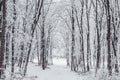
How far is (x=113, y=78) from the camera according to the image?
15.7 meters

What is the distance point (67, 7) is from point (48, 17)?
4796 millimetres

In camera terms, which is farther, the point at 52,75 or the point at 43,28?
the point at 43,28

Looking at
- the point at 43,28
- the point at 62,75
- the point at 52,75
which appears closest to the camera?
the point at 52,75

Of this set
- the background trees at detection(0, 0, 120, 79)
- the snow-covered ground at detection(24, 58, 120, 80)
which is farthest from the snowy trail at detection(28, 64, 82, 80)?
the background trees at detection(0, 0, 120, 79)

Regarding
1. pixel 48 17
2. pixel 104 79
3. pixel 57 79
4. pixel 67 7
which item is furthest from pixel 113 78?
pixel 48 17

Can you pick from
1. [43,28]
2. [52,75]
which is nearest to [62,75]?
[52,75]

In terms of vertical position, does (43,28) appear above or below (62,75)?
above

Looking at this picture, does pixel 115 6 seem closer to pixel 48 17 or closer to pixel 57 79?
pixel 57 79

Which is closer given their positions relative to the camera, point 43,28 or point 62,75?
point 62,75

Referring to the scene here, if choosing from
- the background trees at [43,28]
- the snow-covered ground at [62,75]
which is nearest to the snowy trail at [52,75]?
the snow-covered ground at [62,75]

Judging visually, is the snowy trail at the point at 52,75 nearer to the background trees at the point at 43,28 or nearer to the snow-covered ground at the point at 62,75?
the snow-covered ground at the point at 62,75

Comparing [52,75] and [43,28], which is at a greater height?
[43,28]

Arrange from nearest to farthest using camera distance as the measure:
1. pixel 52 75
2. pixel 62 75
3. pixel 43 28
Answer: pixel 52 75, pixel 62 75, pixel 43 28

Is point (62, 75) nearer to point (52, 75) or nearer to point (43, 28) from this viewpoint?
point (52, 75)
